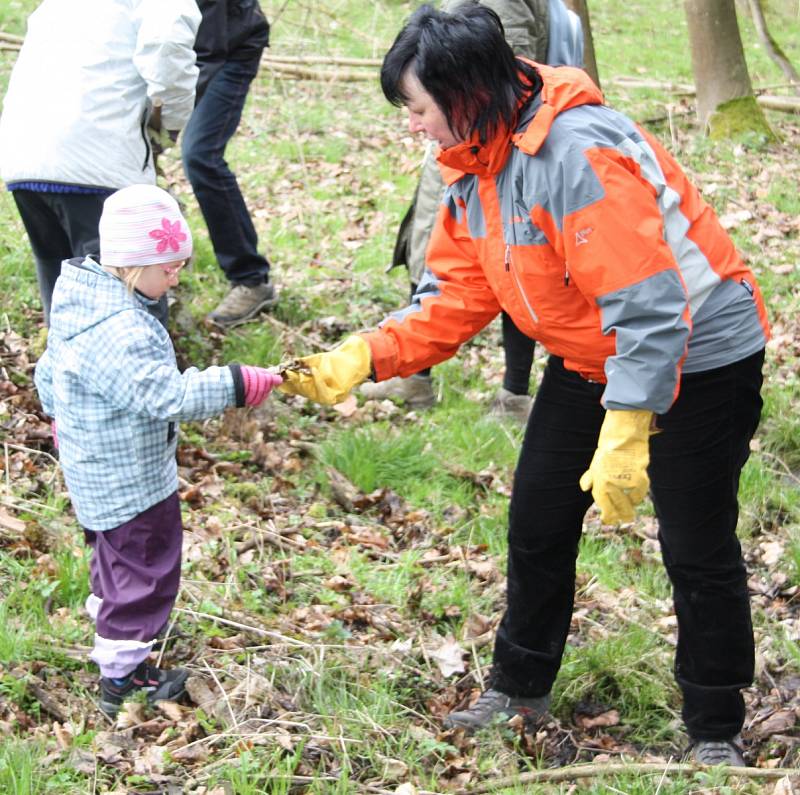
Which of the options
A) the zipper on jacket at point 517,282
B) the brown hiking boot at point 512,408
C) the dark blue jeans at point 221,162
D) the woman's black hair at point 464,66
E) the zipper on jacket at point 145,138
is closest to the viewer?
the woman's black hair at point 464,66

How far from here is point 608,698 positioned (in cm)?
372

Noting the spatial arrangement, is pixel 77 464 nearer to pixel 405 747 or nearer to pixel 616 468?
pixel 405 747

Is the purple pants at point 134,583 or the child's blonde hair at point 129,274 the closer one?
the child's blonde hair at point 129,274

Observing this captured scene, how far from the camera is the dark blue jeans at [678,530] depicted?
2.88m

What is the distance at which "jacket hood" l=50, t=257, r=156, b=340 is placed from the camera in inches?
118

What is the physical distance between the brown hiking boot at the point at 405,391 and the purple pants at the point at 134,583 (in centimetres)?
257

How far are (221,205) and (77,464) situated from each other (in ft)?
10.6

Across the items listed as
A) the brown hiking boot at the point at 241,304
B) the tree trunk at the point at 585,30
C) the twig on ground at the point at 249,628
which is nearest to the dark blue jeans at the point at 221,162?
the brown hiking boot at the point at 241,304

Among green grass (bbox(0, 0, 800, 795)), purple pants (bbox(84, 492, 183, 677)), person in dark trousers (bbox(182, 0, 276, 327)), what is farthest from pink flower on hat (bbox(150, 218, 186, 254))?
person in dark trousers (bbox(182, 0, 276, 327))

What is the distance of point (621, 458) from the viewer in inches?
106

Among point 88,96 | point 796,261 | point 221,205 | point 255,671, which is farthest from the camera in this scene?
point 796,261

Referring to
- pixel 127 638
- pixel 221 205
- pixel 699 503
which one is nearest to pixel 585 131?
pixel 699 503

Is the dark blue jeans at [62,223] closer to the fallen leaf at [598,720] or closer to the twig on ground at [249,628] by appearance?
the twig on ground at [249,628]

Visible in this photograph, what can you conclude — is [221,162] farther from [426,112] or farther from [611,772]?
[611,772]
